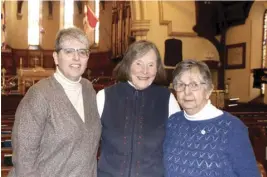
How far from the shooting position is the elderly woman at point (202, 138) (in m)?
1.71

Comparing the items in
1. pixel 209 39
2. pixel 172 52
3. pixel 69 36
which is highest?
pixel 209 39

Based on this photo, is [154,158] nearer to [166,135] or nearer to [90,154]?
[166,135]

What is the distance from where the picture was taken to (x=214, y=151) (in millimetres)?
1729

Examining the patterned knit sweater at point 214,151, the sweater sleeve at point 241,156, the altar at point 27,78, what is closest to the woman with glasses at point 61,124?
the patterned knit sweater at point 214,151

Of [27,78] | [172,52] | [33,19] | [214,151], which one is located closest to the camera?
[214,151]

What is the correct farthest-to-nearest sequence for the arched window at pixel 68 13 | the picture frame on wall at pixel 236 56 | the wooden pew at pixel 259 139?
1. the arched window at pixel 68 13
2. the picture frame on wall at pixel 236 56
3. the wooden pew at pixel 259 139

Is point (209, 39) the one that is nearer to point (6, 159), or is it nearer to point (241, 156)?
point (6, 159)

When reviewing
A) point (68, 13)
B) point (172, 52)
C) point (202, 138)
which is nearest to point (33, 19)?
point (68, 13)

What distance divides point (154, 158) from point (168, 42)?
6943 millimetres

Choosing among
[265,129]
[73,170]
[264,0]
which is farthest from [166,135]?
[264,0]

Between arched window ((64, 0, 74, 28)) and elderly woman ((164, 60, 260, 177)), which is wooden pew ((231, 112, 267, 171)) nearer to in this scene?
elderly woman ((164, 60, 260, 177))

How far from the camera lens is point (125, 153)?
1.92 metres

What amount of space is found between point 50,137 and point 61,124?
0.22ft

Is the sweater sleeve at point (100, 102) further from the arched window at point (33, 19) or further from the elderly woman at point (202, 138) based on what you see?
the arched window at point (33, 19)
